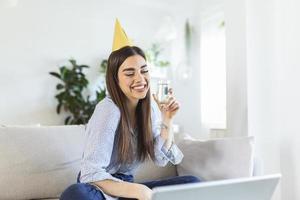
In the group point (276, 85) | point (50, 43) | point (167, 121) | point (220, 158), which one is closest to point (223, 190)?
point (167, 121)

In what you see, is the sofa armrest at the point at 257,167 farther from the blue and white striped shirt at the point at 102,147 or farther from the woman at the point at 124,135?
the blue and white striped shirt at the point at 102,147

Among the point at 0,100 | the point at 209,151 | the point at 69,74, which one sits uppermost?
the point at 69,74

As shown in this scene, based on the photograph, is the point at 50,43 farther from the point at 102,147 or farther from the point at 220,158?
the point at 102,147

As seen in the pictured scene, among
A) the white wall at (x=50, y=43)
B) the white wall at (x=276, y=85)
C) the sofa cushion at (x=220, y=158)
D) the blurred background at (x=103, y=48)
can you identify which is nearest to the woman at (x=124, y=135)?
the sofa cushion at (x=220, y=158)

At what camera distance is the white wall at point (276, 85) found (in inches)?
58.4

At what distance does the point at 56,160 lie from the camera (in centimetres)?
166

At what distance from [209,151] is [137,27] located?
2.75 metres

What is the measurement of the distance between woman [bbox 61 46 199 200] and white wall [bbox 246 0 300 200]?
419mm

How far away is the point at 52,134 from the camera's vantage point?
1712mm

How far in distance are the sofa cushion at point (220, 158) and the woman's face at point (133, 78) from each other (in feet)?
1.52

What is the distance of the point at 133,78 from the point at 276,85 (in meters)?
0.66

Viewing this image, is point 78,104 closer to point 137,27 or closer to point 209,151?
point 137,27

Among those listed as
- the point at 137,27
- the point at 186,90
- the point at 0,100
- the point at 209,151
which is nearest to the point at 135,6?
the point at 137,27

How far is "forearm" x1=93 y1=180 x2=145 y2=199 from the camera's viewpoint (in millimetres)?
1160
